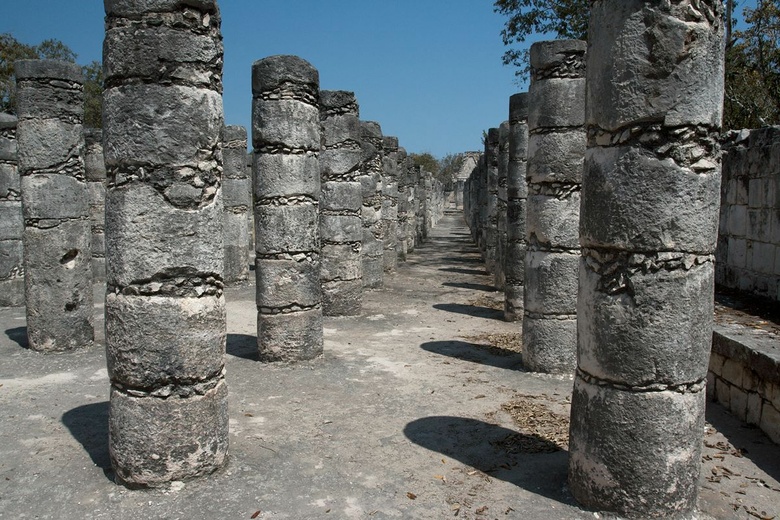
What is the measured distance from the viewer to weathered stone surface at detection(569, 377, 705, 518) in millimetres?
4340

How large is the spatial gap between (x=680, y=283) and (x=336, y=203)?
27.1 feet

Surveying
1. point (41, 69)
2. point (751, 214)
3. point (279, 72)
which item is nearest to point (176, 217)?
point (279, 72)

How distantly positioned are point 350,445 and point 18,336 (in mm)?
6756

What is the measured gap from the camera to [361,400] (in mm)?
7176

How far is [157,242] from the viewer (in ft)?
16.1

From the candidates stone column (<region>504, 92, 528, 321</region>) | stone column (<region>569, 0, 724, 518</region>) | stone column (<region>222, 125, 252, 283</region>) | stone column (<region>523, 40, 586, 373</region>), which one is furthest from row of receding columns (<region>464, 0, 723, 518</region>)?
stone column (<region>222, 125, 252, 283</region>)

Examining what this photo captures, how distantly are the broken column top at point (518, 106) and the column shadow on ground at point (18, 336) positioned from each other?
8.68 meters

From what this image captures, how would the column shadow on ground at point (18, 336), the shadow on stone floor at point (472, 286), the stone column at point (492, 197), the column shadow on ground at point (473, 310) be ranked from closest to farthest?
1. the column shadow on ground at point (18, 336)
2. the column shadow on ground at point (473, 310)
3. the shadow on stone floor at point (472, 286)
4. the stone column at point (492, 197)

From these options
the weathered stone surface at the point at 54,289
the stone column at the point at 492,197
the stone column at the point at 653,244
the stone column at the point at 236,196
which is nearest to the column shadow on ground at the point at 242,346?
the weathered stone surface at the point at 54,289

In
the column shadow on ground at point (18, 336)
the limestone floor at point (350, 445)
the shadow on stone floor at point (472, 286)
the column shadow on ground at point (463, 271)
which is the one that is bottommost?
the limestone floor at point (350, 445)

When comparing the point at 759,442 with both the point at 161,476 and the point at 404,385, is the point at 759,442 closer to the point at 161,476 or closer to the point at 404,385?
the point at 404,385

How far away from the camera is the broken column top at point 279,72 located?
338 inches

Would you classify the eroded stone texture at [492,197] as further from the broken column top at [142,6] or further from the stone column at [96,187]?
the broken column top at [142,6]

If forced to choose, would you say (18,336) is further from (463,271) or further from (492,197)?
(492,197)
